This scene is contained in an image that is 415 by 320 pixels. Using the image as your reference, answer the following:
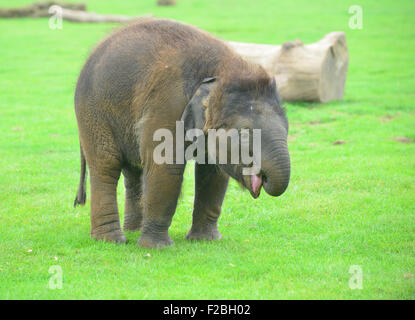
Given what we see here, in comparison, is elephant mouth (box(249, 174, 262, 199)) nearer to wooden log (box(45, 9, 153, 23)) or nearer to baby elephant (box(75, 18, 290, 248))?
baby elephant (box(75, 18, 290, 248))

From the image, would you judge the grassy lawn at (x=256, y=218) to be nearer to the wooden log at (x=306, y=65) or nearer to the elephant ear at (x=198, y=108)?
the wooden log at (x=306, y=65)

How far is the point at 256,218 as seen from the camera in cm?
997

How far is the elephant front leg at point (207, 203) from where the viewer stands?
28.4 ft

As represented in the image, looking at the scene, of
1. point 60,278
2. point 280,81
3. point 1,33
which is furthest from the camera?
point 1,33

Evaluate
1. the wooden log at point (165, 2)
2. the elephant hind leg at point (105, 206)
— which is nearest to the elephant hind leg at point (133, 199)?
the elephant hind leg at point (105, 206)

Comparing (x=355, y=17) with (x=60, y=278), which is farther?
(x=355, y=17)

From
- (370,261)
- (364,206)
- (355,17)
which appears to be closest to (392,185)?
(364,206)

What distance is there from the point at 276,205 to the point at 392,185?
2.27 m

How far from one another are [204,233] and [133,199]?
4.09 ft

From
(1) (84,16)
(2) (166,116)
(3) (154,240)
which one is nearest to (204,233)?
(3) (154,240)

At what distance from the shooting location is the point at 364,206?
10391 mm

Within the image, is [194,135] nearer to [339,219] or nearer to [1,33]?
[339,219]

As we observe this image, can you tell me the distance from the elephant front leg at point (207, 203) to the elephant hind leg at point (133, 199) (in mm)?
964

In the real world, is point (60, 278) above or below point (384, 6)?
above
